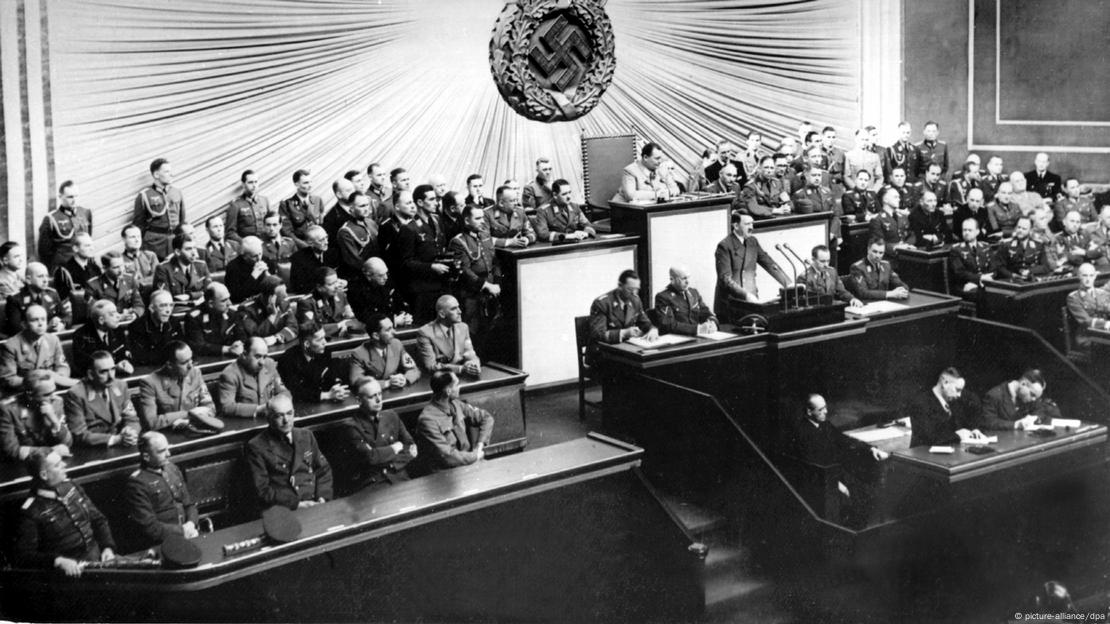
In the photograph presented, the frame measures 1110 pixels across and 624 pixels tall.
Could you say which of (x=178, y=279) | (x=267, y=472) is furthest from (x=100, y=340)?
(x=267, y=472)

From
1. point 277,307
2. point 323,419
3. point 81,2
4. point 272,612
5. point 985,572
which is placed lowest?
point 985,572

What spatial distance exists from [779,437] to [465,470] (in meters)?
2.04

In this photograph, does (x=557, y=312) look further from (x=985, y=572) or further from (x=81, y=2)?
(x=81, y=2)

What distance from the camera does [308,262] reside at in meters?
7.13

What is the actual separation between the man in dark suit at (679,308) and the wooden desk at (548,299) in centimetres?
62

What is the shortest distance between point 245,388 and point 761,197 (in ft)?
14.6

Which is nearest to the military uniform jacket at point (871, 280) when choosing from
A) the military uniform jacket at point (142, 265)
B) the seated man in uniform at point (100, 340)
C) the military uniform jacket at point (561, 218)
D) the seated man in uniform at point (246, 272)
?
the military uniform jacket at point (561, 218)

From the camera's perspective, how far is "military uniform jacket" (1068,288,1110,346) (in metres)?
7.85

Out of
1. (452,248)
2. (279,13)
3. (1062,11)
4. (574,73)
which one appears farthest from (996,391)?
(279,13)

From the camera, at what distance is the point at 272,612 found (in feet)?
15.2

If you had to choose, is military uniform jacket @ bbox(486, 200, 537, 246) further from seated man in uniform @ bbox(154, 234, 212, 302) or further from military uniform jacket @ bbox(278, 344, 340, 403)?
military uniform jacket @ bbox(278, 344, 340, 403)

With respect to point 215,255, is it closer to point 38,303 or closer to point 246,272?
point 246,272

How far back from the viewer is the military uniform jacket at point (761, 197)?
8547 mm

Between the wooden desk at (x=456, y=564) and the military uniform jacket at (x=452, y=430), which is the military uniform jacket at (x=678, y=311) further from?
the military uniform jacket at (x=452, y=430)
